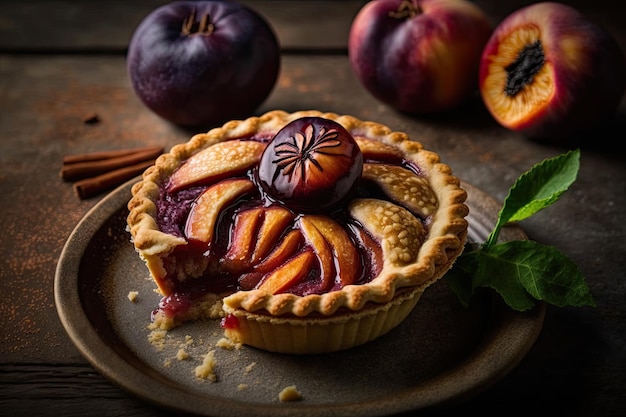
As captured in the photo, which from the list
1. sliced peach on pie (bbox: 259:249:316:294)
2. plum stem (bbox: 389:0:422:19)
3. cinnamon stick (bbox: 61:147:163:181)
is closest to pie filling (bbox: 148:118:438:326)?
sliced peach on pie (bbox: 259:249:316:294)

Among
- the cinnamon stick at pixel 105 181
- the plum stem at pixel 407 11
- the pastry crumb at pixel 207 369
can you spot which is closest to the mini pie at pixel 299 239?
the pastry crumb at pixel 207 369

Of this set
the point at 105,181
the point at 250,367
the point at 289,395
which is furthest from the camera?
the point at 105,181

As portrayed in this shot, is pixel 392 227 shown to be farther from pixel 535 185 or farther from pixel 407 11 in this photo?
pixel 407 11

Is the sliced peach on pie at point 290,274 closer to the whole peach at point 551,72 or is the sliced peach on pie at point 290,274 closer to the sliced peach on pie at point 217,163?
the sliced peach on pie at point 217,163

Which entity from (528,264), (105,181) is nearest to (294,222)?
(528,264)

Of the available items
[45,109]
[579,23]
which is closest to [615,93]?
[579,23]

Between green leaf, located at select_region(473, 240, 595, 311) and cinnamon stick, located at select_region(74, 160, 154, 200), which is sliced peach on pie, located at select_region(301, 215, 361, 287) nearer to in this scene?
green leaf, located at select_region(473, 240, 595, 311)

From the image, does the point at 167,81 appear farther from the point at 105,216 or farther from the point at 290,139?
the point at 290,139
